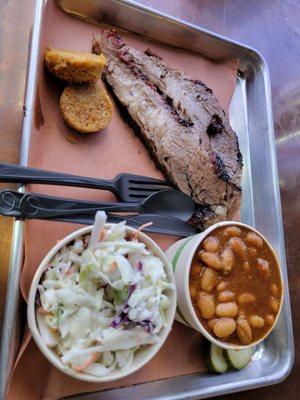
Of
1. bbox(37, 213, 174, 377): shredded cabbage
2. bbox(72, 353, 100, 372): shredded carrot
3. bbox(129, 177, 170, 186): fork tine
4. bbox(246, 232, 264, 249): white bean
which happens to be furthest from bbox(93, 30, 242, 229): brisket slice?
bbox(72, 353, 100, 372): shredded carrot

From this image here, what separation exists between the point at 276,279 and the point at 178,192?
36 cm

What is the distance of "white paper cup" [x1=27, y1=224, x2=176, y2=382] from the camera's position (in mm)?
993

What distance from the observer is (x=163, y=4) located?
1684 mm

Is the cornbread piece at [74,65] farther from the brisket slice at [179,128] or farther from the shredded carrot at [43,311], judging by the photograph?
the shredded carrot at [43,311]

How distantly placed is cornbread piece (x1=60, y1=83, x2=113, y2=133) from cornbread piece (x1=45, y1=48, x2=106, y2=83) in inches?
1.3

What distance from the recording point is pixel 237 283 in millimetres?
1206

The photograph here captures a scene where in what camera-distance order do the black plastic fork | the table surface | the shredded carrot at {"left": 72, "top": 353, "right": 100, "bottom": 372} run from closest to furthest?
the shredded carrot at {"left": 72, "top": 353, "right": 100, "bottom": 372}, the black plastic fork, the table surface

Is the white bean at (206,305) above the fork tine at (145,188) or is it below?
below

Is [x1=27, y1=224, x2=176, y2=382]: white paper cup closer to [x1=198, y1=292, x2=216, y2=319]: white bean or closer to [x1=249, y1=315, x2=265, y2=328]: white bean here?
[x1=198, y1=292, x2=216, y2=319]: white bean

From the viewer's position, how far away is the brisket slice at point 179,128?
1.40 meters

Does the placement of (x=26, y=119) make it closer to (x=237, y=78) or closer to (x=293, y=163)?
(x=237, y=78)

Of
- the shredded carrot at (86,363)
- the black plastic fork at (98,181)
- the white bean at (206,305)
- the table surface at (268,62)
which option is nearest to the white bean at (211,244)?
the white bean at (206,305)

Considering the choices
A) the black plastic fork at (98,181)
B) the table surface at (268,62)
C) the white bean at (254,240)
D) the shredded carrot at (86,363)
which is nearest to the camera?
the shredded carrot at (86,363)

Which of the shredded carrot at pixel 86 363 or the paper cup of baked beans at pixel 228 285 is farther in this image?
the paper cup of baked beans at pixel 228 285
